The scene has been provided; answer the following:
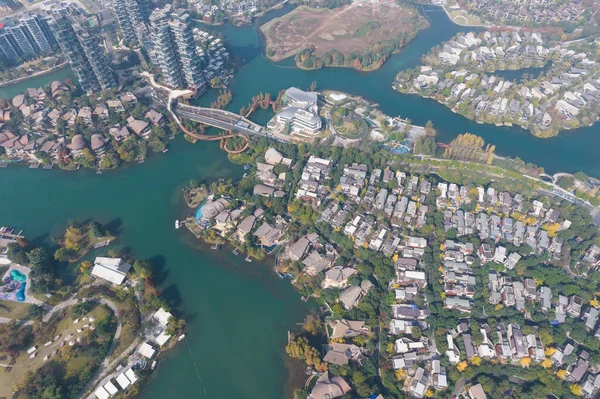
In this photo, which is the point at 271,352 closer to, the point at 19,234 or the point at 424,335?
the point at 424,335

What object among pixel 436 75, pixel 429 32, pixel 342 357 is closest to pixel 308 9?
pixel 429 32

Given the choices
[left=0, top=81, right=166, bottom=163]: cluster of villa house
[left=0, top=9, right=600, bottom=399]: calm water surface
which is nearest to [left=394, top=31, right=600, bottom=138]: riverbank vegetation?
[left=0, top=9, right=600, bottom=399]: calm water surface

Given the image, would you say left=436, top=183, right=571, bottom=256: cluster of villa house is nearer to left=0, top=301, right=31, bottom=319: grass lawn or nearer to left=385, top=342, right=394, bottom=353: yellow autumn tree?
left=385, top=342, right=394, bottom=353: yellow autumn tree

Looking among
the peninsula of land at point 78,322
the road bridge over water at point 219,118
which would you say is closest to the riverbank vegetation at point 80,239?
the peninsula of land at point 78,322

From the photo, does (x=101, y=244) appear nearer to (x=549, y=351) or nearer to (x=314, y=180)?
(x=314, y=180)

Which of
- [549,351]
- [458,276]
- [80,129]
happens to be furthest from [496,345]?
[80,129]

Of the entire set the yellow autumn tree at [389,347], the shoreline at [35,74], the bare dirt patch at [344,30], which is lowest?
the yellow autumn tree at [389,347]

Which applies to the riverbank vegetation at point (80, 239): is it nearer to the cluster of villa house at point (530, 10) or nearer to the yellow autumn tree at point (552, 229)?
the yellow autumn tree at point (552, 229)
